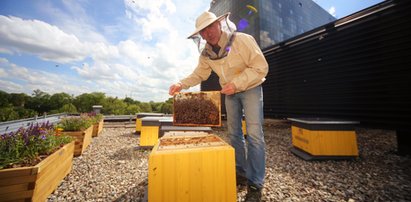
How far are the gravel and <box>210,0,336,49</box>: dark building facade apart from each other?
72.9 feet

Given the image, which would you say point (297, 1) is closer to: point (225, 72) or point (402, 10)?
point (402, 10)

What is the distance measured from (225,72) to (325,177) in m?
2.37

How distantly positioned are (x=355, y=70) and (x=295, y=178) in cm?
492

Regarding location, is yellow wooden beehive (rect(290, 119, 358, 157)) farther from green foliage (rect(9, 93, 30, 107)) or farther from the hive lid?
green foliage (rect(9, 93, 30, 107))

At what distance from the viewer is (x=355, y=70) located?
17.6ft

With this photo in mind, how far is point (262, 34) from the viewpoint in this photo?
82.7ft

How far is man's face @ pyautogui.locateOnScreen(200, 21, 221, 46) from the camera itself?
6.95ft

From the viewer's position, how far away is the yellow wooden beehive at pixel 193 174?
1383 millimetres

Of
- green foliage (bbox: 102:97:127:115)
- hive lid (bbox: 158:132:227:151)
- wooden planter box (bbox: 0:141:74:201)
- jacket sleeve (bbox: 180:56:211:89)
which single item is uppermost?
jacket sleeve (bbox: 180:56:211:89)

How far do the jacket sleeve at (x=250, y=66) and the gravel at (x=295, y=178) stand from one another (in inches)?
56.0

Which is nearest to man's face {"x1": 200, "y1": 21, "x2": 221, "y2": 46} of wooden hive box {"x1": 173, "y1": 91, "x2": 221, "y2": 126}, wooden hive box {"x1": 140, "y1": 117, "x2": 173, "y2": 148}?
wooden hive box {"x1": 173, "y1": 91, "x2": 221, "y2": 126}

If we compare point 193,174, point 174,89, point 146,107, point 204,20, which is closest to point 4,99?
point 146,107

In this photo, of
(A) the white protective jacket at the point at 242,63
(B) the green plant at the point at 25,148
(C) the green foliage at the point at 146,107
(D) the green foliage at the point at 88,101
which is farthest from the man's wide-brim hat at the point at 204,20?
(D) the green foliage at the point at 88,101

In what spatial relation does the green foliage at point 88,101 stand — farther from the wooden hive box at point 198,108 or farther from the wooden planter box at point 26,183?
the wooden hive box at point 198,108
